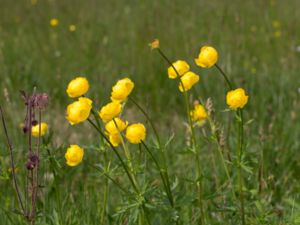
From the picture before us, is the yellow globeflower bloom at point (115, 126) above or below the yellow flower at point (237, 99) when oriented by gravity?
below

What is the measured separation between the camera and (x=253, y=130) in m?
2.98

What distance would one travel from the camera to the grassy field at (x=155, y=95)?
183 cm

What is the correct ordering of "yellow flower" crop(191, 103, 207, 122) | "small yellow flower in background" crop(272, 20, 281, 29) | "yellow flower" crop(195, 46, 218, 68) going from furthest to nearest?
"small yellow flower in background" crop(272, 20, 281, 29)
"yellow flower" crop(191, 103, 207, 122)
"yellow flower" crop(195, 46, 218, 68)

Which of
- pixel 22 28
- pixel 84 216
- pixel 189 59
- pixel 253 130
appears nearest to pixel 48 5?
pixel 22 28

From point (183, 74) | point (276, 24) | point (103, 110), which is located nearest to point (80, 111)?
point (103, 110)

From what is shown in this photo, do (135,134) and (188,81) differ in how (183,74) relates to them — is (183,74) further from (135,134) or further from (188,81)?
(135,134)

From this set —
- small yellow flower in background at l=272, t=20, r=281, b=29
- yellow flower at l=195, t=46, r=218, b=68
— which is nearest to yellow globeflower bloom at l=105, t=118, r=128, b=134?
yellow flower at l=195, t=46, r=218, b=68

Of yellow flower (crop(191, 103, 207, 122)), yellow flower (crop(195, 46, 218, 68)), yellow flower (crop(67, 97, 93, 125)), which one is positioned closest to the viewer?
yellow flower (crop(67, 97, 93, 125))

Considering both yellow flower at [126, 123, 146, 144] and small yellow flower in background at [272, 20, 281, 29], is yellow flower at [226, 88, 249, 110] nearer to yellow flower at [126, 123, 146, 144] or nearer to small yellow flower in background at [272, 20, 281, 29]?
yellow flower at [126, 123, 146, 144]

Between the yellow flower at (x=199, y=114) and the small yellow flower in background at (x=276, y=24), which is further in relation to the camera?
the small yellow flower in background at (x=276, y=24)

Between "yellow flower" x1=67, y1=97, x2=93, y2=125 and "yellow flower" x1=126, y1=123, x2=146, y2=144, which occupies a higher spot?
"yellow flower" x1=67, y1=97, x2=93, y2=125

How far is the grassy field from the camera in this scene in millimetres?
1830

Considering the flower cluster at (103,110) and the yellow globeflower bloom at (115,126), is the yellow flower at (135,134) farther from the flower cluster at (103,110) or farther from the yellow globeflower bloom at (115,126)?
the yellow globeflower bloom at (115,126)

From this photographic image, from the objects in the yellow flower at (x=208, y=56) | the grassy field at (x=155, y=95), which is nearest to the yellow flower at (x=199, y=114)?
the grassy field at (x=155, y=95)
